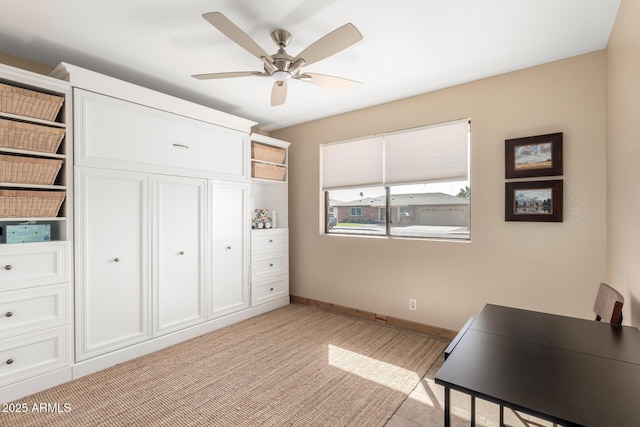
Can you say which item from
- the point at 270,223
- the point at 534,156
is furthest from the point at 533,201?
the point at 270,223

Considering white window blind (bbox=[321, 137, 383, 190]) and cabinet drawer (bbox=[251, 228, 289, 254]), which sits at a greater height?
white window blind (bbox=[321, 137, 383, 190])

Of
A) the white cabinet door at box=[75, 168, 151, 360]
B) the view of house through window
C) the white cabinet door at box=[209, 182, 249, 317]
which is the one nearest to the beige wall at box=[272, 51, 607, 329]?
the view of house through window

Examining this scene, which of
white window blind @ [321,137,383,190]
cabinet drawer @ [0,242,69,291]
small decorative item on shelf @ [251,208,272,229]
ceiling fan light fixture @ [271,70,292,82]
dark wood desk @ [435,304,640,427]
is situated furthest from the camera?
small decorative item on shelf @ [251,208,272,229]

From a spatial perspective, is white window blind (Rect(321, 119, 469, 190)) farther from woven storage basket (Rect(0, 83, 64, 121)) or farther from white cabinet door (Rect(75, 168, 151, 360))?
woven storage basket (Rect(0, 83, 64, 121))

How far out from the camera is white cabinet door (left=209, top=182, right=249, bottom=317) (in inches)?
136

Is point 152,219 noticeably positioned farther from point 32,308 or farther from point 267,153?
point 267,153

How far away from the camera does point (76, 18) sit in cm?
205

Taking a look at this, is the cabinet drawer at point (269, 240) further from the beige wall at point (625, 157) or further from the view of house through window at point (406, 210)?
the beige wall at point (625, 157)

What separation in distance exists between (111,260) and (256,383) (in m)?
1.60

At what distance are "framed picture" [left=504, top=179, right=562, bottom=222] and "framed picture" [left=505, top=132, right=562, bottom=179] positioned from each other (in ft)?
0.31

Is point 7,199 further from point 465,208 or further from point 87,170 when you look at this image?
point 465,208

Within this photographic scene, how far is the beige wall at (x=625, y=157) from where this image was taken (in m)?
1.63

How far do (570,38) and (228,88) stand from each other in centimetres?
295

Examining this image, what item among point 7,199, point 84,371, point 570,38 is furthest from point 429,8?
point 84,371
